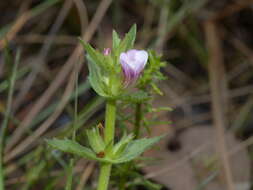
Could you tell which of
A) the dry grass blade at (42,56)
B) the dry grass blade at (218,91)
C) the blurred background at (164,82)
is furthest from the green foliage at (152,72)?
the dry grass blade at (42,56)

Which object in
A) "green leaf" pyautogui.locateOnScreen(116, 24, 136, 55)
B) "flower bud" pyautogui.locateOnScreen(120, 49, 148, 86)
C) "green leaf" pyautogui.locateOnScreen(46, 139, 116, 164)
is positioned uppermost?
"green leaf" pyautogui.locateOnScreen(116, 24, 136, 55)

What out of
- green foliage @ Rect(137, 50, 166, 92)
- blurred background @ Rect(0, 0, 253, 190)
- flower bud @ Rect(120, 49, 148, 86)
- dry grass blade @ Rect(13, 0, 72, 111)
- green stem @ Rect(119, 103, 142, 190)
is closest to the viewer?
flower bud @ Rect(120, 49, 148, 86)

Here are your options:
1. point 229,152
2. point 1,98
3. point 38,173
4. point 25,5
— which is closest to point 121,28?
point 25,5

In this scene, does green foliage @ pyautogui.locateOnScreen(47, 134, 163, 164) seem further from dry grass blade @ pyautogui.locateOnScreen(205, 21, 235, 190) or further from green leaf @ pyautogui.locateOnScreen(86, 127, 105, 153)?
dry grass blade @ pyautogui.locateOnScreen(205, 21, 235, 190)

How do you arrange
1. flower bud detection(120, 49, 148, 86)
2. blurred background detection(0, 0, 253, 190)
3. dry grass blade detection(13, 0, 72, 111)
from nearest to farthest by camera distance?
flower bud detection(120, 49, 148, 86), blurred background detection(0, 0, 253, 190), dry grass blade detection(13, 0, 72, 111)

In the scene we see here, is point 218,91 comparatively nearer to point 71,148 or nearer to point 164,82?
point 164,82

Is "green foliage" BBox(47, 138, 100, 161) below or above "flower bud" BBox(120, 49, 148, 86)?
below

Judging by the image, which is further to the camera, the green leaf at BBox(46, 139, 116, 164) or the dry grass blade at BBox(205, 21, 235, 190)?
the dry grass blade at BBox(205, 21, 235, 190)

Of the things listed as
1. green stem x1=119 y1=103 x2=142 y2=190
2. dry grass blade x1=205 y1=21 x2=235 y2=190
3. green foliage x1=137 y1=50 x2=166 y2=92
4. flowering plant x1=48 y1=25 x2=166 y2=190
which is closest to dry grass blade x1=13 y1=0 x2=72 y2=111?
dry grass blade x1=205 y1=21 x2=235 y2=190

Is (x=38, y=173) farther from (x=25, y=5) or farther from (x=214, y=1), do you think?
(x=214, y=1)
